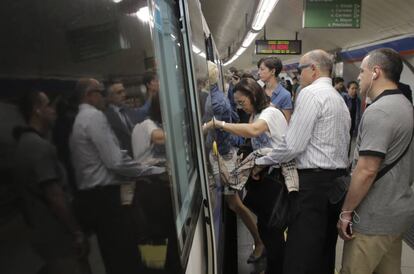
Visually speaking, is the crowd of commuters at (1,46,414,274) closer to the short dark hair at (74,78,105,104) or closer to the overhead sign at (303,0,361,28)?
the short dark hair at (74,78,105,104)

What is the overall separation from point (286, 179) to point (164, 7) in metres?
1.61

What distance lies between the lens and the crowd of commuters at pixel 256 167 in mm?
473

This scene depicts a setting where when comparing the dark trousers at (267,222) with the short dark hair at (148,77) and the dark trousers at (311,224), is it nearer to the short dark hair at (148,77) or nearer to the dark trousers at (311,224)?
the dark trousers at (311,224)

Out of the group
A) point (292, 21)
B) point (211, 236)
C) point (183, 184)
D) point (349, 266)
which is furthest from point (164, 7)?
point (292, 21)

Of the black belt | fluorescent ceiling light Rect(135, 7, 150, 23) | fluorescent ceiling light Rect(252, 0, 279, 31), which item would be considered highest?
fluorescent ceiling light Rect(252, 0, 279, 31)

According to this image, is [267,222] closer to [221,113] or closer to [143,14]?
[221,113]

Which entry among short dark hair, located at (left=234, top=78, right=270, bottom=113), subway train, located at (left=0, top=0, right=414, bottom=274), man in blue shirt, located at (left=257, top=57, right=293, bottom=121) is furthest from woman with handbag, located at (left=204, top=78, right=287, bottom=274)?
man in blue shirt, located at (left=257, top=57, right=293, bottom=121)

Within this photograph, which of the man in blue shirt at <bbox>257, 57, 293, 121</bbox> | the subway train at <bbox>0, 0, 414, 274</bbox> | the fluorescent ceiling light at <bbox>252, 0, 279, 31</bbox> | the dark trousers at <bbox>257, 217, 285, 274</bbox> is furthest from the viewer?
the fluorescent ceiling light at <bbox>252, 0, 279, 31</bbox>

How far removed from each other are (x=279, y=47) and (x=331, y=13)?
224 inches

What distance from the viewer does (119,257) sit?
63cm

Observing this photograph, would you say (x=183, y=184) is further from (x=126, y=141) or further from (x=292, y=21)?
(x=292, y=21)

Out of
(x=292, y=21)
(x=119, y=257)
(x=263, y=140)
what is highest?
(x=292, y=21)

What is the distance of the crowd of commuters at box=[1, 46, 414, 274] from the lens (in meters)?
0.47

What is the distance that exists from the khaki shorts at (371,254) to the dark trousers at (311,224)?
0.21m
